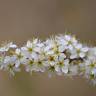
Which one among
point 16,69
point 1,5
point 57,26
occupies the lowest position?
point 16,69

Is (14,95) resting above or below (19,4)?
below

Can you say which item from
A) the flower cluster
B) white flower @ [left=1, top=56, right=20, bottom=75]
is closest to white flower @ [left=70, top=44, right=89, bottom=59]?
the flower cluster

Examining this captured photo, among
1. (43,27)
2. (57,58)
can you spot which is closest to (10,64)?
(57,58)

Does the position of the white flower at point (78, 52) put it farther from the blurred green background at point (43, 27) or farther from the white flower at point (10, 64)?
the blurred green background at point (43, 27)

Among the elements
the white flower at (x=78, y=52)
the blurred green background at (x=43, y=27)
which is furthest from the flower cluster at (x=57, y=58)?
the blurred green background at (x=43, y=27)

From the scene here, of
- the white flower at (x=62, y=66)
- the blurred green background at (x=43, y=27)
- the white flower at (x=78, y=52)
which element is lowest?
the white flower at (x=62, y=66)

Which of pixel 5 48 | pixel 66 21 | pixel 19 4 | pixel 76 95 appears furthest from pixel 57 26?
pixel 5 48

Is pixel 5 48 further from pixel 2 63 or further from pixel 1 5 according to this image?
pixel 1 5
